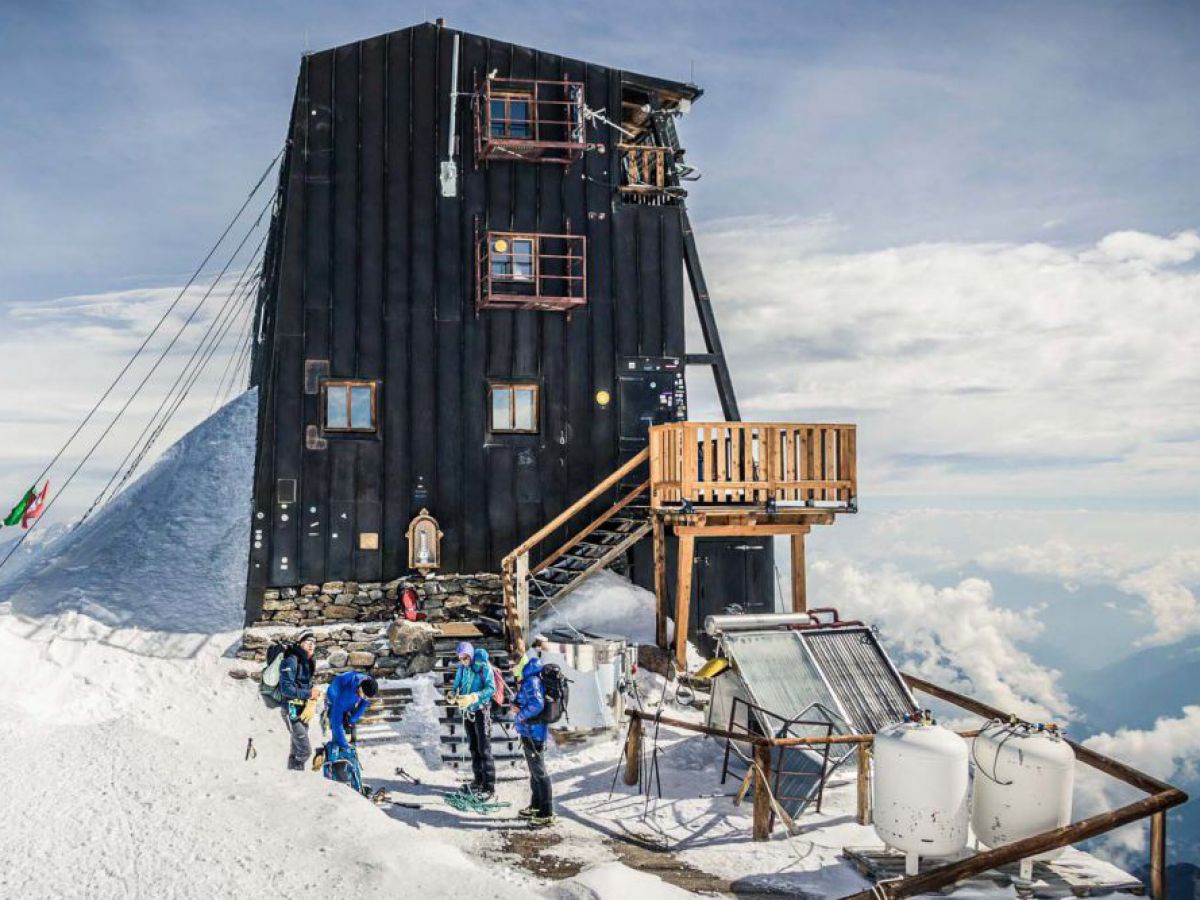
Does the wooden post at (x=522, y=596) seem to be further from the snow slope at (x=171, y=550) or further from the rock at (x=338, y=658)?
the snow slope at (x=171, y=550)

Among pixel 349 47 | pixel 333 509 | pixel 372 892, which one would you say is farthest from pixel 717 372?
pixel 372 892

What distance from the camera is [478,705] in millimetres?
13008

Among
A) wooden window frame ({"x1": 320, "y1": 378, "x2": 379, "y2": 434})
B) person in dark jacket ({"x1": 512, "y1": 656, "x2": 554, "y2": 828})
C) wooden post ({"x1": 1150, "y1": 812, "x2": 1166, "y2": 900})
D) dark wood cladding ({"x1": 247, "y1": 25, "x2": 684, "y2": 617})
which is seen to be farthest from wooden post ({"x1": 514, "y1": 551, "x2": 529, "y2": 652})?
wooden post ({"x1": 1150, "y1": 812, "x2": 1166, "y2": 900})

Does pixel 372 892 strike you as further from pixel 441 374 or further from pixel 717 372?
pixel 717 372

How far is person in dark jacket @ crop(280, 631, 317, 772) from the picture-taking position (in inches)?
519

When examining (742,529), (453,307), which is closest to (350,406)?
(453,307)

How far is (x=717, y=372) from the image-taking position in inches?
950

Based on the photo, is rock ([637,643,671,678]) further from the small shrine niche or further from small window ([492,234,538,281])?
small window ([492,234,538,281])

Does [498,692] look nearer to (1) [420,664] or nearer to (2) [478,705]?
(2) [478,705]

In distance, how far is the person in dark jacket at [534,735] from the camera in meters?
12.3

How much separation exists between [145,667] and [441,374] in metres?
7.87

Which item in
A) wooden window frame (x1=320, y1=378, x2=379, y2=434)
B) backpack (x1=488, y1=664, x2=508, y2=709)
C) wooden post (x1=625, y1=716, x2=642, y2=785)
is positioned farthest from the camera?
wooden window frame (x1=320, y1=378, x2=379, y2=434)

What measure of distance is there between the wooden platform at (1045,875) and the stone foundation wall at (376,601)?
11.0 metres

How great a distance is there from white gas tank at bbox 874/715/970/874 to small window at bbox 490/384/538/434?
41.7 feet
